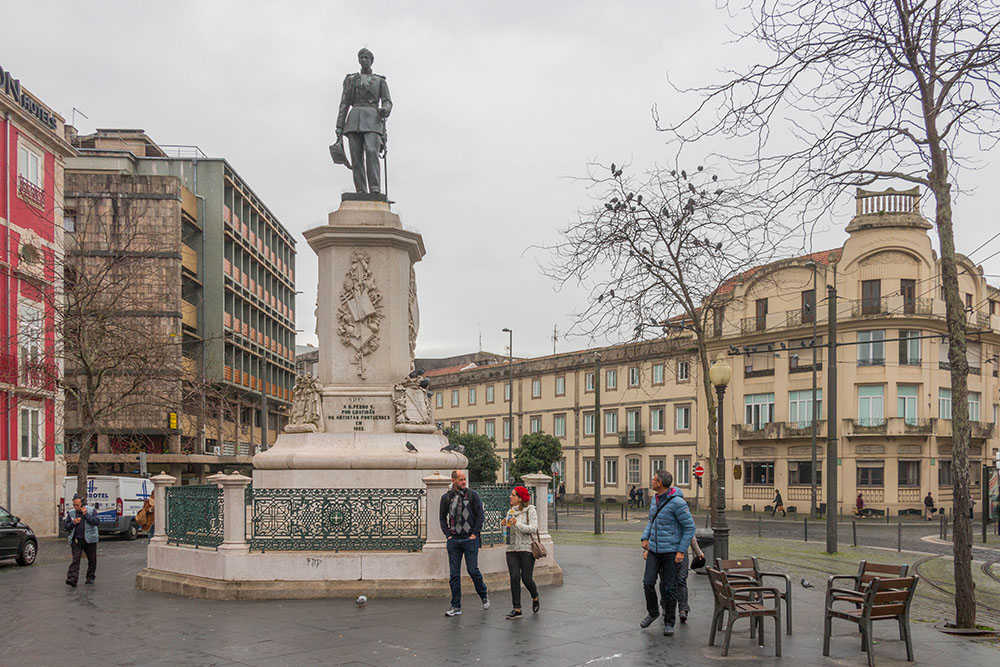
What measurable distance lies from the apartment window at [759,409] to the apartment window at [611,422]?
11354 mm

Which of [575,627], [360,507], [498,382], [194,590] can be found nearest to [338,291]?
[360,507]

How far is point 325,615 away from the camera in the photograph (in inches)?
468

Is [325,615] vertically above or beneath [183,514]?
beneath

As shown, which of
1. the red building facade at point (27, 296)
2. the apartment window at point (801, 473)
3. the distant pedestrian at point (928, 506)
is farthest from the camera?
the apartment window at point (801, 473)

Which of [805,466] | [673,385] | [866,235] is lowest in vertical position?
[805,466]

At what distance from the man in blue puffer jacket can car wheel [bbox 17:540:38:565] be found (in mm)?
15310

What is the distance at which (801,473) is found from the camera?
52.9 metres

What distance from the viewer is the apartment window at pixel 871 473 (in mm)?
50438

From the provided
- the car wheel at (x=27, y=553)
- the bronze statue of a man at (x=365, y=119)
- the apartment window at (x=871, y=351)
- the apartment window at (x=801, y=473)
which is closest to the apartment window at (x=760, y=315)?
the apartment window at (x=871, y=351)

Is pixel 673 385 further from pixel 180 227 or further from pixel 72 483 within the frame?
pixel 72 483

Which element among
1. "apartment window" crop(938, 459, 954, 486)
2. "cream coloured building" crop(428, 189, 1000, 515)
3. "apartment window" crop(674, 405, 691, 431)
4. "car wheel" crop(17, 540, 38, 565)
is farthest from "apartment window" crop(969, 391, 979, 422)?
"car wheel" crop(17, 540, 38, 565)

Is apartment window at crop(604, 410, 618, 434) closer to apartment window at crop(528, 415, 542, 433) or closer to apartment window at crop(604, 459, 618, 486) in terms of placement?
apartment window at crop(604, 459, 618, 486)

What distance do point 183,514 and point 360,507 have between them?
120 inches

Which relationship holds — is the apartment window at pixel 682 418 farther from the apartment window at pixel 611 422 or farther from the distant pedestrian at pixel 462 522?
the distant pedestrian at pixel 462 522
